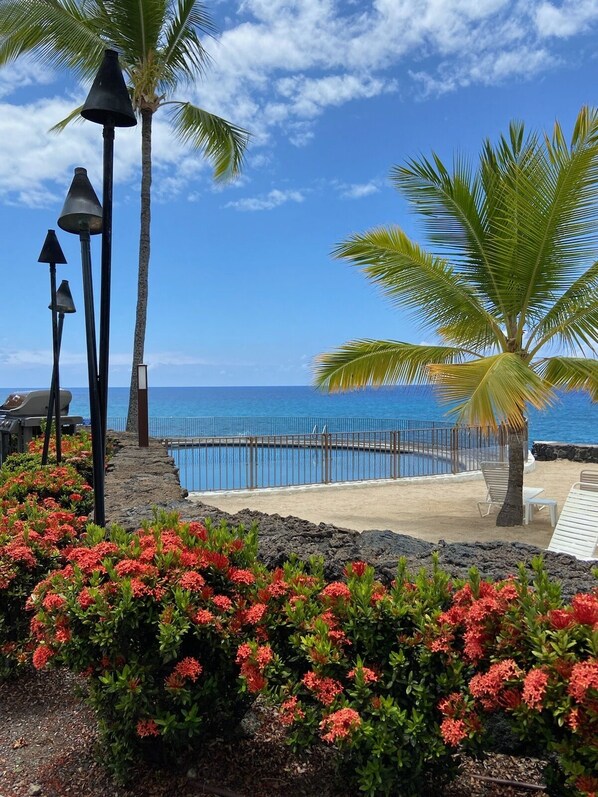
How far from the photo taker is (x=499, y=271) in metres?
9.20

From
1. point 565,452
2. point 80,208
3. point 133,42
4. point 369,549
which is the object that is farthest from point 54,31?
point 565,452

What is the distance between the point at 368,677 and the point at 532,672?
0.49 metres

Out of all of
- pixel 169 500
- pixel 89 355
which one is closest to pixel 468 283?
pixel 169 500

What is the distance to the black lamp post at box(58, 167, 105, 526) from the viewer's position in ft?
11.2

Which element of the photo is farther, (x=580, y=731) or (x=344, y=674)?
(x=344, y=674)

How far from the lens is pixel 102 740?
224cm

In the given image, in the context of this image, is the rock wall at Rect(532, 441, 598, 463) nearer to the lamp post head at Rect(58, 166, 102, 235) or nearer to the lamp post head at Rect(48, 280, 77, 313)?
the lamp post head at Rect(48, 280, 77, 313)

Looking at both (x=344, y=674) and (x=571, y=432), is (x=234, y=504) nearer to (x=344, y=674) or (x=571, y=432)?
(x=344, y=674)

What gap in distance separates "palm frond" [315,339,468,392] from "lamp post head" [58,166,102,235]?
6363 mm

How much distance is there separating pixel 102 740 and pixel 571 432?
71134 mm

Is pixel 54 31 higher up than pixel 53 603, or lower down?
higher up

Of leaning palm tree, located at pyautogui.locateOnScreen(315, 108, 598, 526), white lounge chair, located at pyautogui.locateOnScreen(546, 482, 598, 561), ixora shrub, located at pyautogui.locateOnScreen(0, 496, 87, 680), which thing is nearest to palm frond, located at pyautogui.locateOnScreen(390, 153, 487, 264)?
leaning palm tree, located at pyautogui.locateOnScreen(315, 108, 598, 526)

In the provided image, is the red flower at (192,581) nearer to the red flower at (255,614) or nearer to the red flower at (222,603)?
the red flower at (222,603)

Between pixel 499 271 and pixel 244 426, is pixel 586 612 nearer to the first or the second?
pixel 499 271
